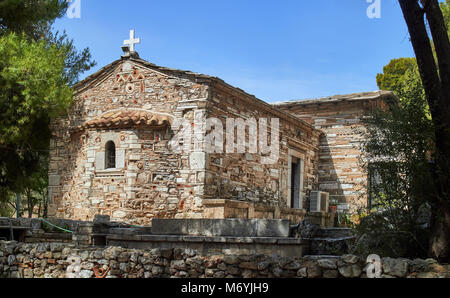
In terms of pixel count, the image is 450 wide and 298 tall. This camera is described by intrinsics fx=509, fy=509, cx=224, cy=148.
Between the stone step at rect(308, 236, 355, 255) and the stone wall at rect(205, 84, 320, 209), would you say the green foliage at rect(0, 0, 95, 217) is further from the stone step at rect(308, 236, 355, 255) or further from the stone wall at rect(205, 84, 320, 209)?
the stone step at rect(308, 236, 355, 255)

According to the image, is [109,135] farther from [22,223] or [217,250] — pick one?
[217,250]

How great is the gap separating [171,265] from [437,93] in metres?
4.33

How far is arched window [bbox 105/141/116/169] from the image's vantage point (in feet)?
45.4

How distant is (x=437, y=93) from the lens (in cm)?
702

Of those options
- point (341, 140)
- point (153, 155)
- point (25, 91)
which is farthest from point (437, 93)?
point (341, 140)

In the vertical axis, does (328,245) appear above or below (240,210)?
below

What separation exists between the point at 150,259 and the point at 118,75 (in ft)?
28.4

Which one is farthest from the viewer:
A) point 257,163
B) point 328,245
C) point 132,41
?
point 257,163

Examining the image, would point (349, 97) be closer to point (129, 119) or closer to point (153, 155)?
point (153, 155)

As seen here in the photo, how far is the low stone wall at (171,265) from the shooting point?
18.0ft

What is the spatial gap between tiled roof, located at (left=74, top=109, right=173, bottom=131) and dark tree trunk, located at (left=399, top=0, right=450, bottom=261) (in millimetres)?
7538

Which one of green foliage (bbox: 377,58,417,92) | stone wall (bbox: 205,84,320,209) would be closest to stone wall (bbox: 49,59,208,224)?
stone wall (bbox: 205,84,320,209)

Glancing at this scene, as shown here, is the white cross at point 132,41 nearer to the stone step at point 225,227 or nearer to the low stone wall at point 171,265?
the stone step at point 225,227
